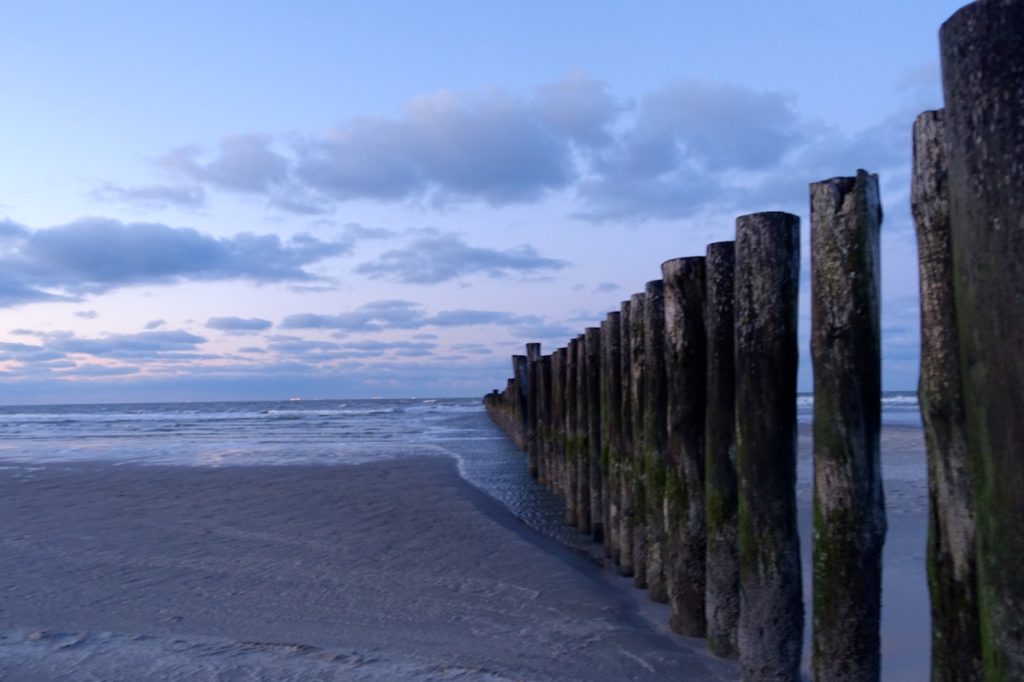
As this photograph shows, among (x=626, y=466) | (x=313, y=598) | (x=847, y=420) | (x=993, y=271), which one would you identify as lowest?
(x=313, y=598)

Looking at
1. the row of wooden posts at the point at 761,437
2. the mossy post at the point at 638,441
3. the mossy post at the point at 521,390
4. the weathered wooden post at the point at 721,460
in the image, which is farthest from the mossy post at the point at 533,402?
the weathered wooden post at the point at 721,460

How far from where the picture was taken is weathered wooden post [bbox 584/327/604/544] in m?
7.69

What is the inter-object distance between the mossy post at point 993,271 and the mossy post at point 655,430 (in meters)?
2.86

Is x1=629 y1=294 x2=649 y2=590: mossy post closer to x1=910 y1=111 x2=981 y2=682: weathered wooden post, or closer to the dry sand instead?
the dry sand

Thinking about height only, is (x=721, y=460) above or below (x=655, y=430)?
below

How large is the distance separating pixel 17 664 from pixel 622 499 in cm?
371

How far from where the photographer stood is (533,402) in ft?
45.1

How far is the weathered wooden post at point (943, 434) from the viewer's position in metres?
2.40

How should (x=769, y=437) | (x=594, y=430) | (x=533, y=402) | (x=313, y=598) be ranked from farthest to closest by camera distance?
1. (x=533, y=402)
2. (x=594, y=430)
3. (x=313, y=598)
4. (x=769, y=437)

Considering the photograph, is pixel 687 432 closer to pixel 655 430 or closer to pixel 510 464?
pixel 655 430

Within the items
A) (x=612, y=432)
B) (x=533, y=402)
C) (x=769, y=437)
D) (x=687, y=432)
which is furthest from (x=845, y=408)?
(x=533, y=402)

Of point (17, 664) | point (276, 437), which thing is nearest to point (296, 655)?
point (17, 664)

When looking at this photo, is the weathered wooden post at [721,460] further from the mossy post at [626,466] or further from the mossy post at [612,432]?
the mossy post at [612,432]

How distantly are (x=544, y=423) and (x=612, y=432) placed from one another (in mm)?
5355
